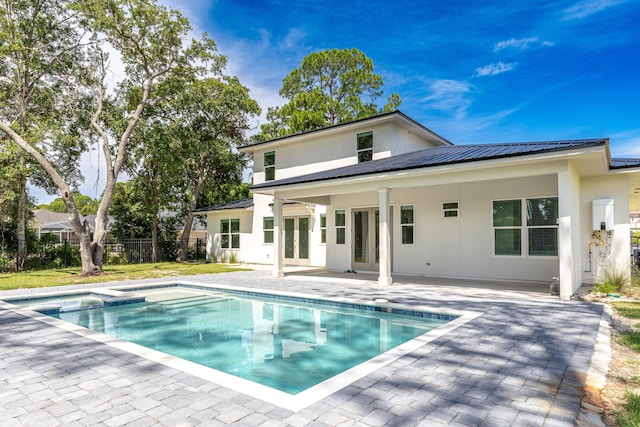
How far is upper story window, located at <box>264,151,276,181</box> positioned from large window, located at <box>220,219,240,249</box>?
372 centimetres

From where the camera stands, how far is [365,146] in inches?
595

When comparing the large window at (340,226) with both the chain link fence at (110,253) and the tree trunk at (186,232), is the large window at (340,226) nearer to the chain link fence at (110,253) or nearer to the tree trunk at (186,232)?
the tree trunk at (186,232)

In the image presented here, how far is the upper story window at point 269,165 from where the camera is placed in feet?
61.1

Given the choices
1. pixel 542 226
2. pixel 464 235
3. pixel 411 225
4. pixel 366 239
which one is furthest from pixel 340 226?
pixel 542 226

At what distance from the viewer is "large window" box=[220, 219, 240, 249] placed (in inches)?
827

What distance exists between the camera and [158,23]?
17531 mm

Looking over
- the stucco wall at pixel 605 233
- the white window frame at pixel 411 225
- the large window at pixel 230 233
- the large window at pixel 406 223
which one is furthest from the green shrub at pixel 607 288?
the large window at pixel 230 233

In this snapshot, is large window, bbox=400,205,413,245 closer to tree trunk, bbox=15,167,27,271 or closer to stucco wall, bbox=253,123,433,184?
stucco wall, bbox=253,123,433,184

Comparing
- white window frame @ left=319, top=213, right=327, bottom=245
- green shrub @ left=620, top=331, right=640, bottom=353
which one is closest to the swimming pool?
green shrub @ left=620, top=331, right=640, bottom=353

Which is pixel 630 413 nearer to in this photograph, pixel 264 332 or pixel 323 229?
pixel 264 332

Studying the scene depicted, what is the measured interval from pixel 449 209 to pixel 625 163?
15.4ft

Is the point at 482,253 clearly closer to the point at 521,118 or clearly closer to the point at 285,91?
the point at 521,118

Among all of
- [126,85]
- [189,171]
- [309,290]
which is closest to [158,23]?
[126,85]

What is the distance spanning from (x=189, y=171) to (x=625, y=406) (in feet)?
81.5
